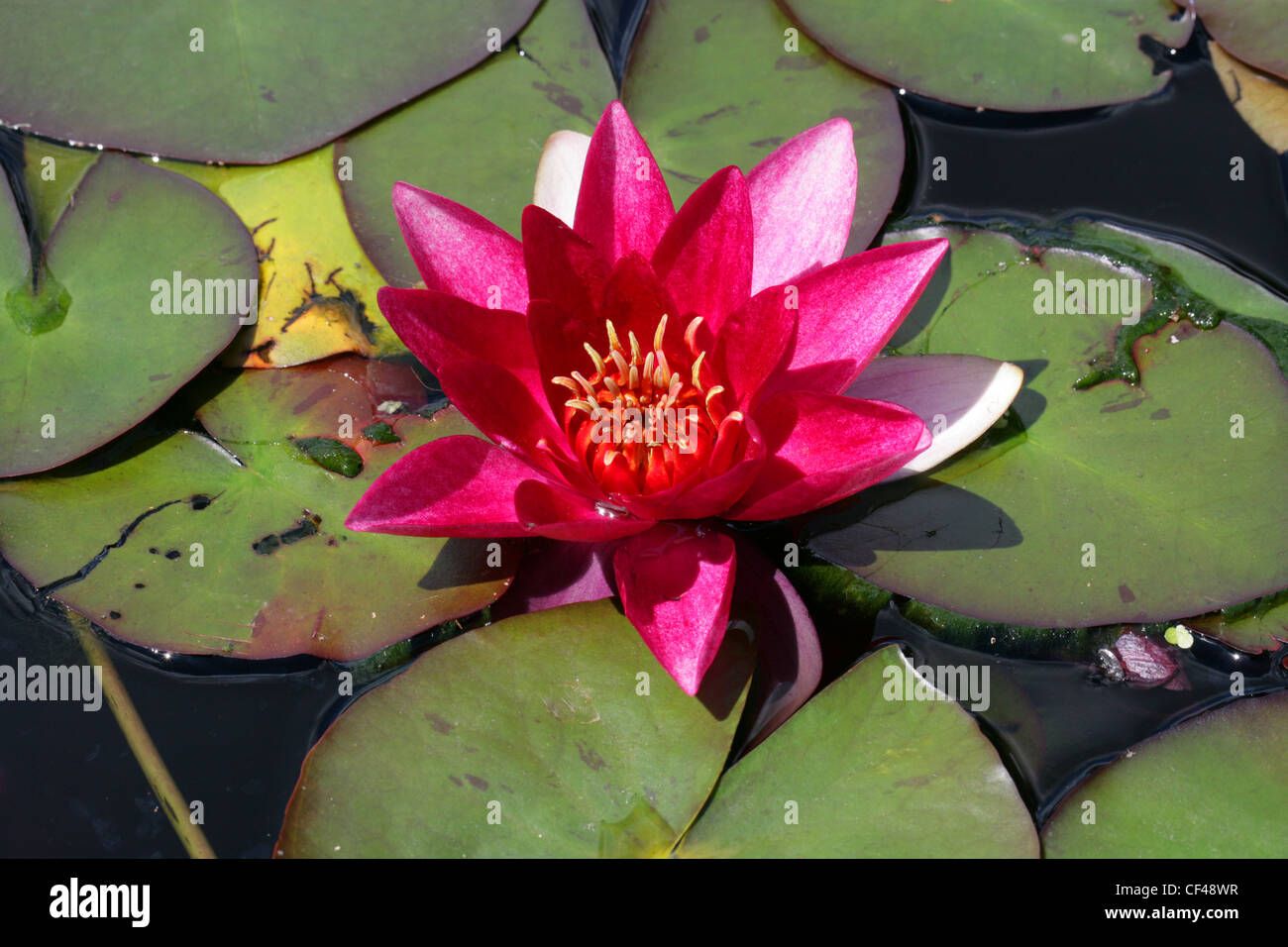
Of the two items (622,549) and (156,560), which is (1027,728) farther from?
(156,560)

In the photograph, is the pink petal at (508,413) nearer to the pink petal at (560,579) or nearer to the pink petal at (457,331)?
the pink petal at (457,331)

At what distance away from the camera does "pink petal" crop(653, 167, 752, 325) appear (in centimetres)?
205

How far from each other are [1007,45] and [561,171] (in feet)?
5.47

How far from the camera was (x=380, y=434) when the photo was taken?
2.54m

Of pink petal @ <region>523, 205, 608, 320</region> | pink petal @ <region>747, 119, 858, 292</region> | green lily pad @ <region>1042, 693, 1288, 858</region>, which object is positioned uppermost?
pink petal @ <region>747, 119, 858, 292</region>

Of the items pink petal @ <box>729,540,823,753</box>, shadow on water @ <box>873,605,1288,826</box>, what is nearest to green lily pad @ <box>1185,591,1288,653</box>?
shadow on water @ <box>873,605,1288,826</box>

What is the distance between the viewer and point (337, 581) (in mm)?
2305

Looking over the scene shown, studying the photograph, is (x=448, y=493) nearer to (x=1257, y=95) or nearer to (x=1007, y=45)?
(x=1007, y=45)

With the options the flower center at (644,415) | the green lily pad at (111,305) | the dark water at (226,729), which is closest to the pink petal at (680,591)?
the flower center at (644,415)

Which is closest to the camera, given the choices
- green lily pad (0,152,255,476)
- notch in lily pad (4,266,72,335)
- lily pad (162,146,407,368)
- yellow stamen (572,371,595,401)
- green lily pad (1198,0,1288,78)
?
yellow stamen (572,371,595,401)

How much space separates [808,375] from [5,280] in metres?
2.41

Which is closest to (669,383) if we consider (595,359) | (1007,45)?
(595,359)

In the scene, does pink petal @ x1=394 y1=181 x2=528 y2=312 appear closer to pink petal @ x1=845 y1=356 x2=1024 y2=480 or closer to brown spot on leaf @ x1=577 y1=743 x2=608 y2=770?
pink petal @ x1=845 y1=356 x2=1024 y2=480

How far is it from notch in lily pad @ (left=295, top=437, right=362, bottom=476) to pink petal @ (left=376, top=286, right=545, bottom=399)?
57 centimetres
